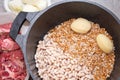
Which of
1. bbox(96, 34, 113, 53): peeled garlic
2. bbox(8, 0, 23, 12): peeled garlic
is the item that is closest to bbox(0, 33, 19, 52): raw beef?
bbox(8, 0, 23, 12): peeled garlic

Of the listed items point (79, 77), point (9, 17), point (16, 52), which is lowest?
point (79, 77)

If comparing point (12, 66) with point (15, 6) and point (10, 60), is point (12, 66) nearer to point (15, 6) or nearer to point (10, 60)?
point (10, 60)

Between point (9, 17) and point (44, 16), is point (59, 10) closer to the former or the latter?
point (44, 16)

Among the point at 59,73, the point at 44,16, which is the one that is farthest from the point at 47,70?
the point at 44,16

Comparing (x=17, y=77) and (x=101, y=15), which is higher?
(x=101, y=15)

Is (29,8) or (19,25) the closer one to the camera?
(19,25)

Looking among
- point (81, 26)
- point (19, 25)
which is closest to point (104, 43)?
point (81, 26)
